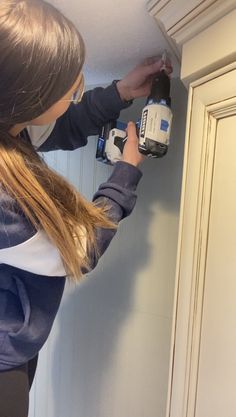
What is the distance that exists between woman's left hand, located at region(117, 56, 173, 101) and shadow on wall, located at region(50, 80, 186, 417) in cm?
10

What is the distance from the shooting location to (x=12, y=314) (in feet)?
2.55

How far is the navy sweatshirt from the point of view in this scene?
0.66m

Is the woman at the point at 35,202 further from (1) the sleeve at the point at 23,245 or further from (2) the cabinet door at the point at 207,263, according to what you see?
(2) the cabinet door at the point at 207,263

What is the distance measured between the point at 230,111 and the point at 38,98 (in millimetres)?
323

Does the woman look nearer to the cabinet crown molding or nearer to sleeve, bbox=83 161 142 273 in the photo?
sleeve, bbox=83 161 142 273

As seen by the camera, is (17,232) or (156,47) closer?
(17,232)

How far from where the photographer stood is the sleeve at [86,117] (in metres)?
1.02

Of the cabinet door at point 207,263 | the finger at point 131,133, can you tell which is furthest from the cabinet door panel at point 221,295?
the finger at point 131,133

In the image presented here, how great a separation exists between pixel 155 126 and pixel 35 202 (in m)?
0.37

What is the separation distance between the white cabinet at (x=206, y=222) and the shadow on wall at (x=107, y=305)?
0.25 meters

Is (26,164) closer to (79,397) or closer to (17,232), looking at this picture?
(17,232)

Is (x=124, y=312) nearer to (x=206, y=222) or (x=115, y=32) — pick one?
(x=206, y=222)

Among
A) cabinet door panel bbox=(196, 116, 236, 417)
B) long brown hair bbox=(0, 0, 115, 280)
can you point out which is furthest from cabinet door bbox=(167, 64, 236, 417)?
long brown hair bbox=(0, 0, 115, 280)

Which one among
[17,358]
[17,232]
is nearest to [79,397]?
[17,358]
